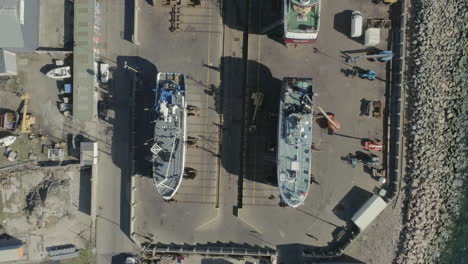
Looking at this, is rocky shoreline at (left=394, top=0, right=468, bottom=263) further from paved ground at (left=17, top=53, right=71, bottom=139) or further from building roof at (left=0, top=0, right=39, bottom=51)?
building roof at (left=0, top=0, right=39, bottom=51)

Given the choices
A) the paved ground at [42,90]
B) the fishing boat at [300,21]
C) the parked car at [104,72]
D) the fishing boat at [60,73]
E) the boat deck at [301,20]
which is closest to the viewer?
the fishing boat at [300,21]

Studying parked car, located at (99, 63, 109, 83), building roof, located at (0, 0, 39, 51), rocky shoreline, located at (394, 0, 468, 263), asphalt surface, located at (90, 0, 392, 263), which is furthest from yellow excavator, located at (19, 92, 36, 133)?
rocky shoreline, located at (394, 0, 468, 263)

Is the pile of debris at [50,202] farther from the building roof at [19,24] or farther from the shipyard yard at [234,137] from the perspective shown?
the building roof at [19,24]

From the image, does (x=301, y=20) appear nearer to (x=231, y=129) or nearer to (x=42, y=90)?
(x=231, y=129)

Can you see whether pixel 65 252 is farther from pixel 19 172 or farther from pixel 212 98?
pixel 212 98

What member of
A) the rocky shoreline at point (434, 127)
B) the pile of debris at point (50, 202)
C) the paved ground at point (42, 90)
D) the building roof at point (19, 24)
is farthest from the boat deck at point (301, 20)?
the pile of debris at point (50, 202)

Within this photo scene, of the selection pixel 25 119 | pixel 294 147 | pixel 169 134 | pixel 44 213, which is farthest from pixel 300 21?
pixel 44 213
